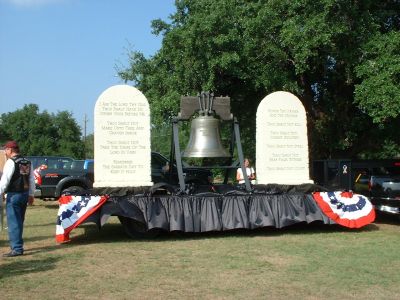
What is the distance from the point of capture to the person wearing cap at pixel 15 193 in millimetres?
8172

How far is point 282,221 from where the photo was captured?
992 cm

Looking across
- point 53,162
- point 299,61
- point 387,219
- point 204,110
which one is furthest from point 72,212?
point 53,162

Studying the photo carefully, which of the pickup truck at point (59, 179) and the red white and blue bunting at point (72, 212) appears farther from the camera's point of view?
the pickup truck at point (59, 179)

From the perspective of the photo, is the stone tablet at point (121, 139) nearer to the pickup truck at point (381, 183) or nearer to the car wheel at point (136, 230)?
the car wheel at point (136, 230)

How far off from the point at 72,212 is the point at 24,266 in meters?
1.87

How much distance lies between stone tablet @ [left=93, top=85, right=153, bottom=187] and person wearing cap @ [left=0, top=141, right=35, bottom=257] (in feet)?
5.56

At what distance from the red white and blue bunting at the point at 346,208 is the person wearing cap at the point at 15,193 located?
5284 mm

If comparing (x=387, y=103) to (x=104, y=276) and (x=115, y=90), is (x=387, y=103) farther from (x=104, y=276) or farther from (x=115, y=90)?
(x=104, y=276)

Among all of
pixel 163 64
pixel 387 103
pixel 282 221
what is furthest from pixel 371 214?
pixel 163 64

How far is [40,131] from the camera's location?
6488 cm

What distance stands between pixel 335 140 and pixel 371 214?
26.9 feet

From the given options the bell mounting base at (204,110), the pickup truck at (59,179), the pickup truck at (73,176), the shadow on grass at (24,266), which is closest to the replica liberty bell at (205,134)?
the bell mounting base at (204,110)

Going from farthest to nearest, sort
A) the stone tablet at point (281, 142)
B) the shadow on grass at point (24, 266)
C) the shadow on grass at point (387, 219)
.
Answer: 1. the shadow on grass at point (387, 219)
2. the stone tablet at point (281, 142)
3. the shadow on grass at point (24, 266)

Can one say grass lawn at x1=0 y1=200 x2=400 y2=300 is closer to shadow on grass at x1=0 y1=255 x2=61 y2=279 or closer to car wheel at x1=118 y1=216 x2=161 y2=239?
shadow on grass at x1=0 y1=255 x2=61 y2=279
